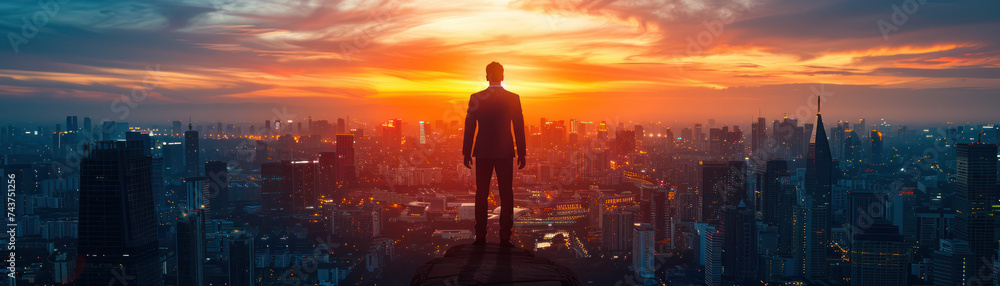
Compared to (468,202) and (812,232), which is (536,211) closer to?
(468,202)

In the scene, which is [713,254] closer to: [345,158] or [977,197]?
[977,197]

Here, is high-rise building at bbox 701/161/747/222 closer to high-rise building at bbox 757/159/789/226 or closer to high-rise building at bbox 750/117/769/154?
high-rise building at bbox 757/159/789/226

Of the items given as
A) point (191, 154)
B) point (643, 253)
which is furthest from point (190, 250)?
point (643, 253)

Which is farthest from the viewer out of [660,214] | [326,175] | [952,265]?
[326,175]

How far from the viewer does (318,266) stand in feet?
73.5

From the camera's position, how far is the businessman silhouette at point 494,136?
3.69 m

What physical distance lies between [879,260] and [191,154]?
32748 millimetres

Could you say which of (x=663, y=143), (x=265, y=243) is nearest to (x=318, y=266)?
(x=265, y=243)

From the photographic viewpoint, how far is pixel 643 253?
917 inches

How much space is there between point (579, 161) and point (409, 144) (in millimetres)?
10367

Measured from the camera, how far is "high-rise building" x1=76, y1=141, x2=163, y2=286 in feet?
56.9

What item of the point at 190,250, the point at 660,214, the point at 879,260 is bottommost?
the point at 879,260

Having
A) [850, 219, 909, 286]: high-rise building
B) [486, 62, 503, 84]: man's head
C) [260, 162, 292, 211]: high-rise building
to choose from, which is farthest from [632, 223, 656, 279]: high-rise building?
[486, 62, 503, 84]: man's head

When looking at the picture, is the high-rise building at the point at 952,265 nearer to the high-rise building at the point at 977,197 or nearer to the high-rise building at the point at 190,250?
the high-rise building at the point at 977,197
